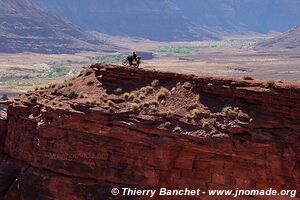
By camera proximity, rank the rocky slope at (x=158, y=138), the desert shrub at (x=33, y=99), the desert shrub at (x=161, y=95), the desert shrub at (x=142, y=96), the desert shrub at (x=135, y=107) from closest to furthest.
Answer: the rocky slope at (x=158, y=138)
the desert shrub at (x=135, y=107)
the desert shrub at (x=161, y=95)
the desert shrub at (x=142, y=96)
the desert shrub at (x=33, y=99)

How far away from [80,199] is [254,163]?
7777mm

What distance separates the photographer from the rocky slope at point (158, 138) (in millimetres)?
25047

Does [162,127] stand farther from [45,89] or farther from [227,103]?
[45,89]

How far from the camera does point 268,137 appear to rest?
81.8 ft

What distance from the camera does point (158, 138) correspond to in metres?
26.0

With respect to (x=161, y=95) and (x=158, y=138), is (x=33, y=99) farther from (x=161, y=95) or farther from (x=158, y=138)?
(x=158, y=138)

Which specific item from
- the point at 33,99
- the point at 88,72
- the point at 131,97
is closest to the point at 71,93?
the point at 33,99

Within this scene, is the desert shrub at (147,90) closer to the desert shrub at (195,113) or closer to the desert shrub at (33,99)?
the desert shrub at (195,113)

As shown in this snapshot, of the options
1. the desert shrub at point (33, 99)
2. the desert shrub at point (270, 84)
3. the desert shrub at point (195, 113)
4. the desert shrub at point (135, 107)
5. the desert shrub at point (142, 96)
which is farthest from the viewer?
the desert shrub at point (33, 99)

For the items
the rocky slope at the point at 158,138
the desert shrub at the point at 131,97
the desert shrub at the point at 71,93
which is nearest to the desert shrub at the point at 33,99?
the rocky slope at the point at 158,138

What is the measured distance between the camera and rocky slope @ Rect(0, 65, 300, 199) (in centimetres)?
2505

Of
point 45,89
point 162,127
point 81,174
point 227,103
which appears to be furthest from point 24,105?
point 227,103

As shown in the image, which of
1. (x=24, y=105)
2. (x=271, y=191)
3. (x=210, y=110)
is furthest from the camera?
(x=24, y=105)

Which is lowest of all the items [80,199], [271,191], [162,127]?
[80,199]
